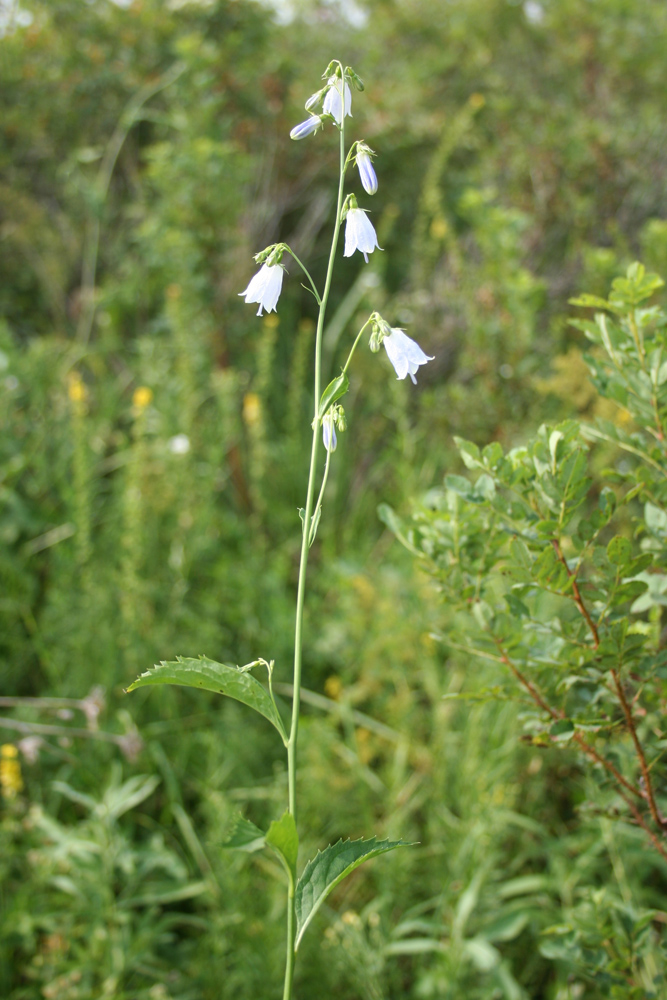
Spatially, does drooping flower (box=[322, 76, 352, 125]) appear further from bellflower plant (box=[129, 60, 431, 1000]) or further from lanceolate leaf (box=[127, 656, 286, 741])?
lanceolate leaf (box=[127, 656, 286, 741])

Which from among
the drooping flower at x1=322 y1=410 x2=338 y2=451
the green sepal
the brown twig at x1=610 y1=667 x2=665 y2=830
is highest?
the green sepal

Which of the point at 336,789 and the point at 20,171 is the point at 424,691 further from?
the point at 20,171

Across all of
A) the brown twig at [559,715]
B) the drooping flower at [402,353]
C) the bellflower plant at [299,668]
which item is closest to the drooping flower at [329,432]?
the bellflower plant at [299,668]

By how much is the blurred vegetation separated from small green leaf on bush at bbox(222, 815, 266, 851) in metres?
0.09

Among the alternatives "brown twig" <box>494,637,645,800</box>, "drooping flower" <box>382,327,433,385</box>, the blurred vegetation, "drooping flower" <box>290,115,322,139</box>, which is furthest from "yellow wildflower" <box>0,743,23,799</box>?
"drooping flower" <box>290,115,322,139</box>

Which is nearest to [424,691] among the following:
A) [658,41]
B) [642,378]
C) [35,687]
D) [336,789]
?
[336,789]

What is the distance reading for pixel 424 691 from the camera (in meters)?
2.32

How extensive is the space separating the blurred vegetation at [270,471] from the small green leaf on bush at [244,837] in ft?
0.30

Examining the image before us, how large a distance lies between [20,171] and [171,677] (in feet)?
14.4

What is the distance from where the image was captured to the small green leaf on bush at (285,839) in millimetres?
750

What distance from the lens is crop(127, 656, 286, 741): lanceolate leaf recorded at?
78 cm

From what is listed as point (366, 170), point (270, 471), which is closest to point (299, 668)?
point (366, 170)

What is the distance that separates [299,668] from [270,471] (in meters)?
2.41

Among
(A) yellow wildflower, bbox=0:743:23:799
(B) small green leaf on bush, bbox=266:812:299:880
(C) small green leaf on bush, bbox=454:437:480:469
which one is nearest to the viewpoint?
(B) small green leaf on bush, bbox=266:812:299:880
